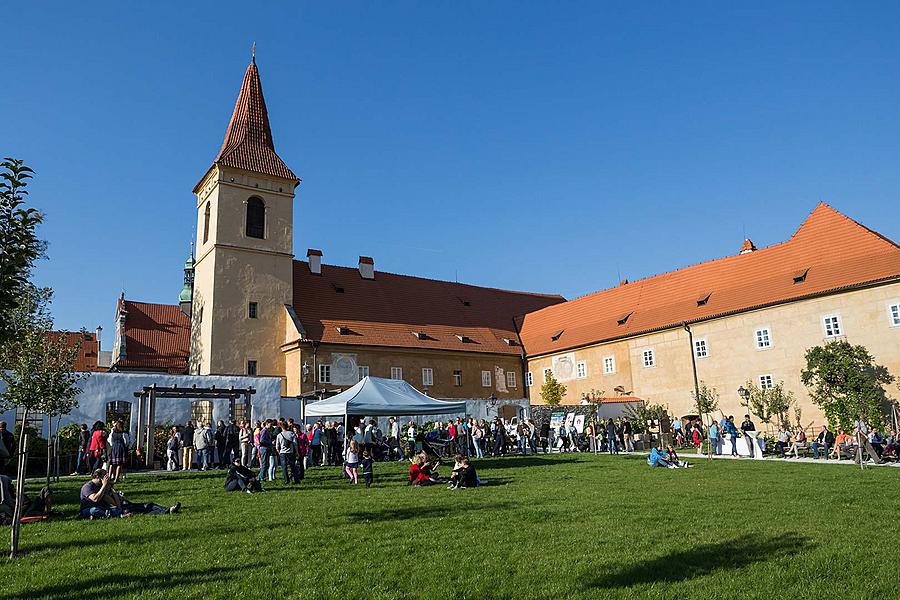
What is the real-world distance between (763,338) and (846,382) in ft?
17.5

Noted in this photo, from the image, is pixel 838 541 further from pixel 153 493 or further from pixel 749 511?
pixel 153 493

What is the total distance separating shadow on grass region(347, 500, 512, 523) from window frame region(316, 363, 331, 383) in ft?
89.2

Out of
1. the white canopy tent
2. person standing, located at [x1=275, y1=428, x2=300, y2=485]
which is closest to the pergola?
the white canopy tent

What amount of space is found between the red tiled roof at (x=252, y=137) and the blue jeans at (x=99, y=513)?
105ft

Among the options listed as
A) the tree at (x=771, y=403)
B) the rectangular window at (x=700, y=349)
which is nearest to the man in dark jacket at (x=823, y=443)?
the tree at (x=771, y=403)

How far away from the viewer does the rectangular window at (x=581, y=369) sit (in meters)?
43.1

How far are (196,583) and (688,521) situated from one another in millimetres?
6890

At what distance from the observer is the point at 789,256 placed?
3606 cm

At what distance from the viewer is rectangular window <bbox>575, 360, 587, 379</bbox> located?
141 feet

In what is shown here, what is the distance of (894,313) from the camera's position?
1172 inches

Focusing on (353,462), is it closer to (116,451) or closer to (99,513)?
(116,451)

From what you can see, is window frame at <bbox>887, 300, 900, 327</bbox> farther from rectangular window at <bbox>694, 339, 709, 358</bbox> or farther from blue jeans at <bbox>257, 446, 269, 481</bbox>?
blue jeans at <bbox>257, 446, 269, 481</bbox>

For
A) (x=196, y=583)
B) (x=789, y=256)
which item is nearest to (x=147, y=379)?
(x=196, y=583)

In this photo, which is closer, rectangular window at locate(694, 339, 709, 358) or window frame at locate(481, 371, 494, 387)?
rectangular window at locate(694, 339, 709, 358)
